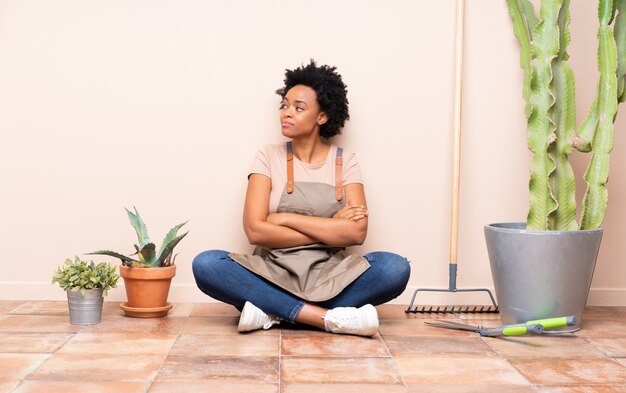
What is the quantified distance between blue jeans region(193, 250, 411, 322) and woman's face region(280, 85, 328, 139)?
0.53 meters

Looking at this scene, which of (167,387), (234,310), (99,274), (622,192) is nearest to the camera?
(167,387)

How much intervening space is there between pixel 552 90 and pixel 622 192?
0.70m

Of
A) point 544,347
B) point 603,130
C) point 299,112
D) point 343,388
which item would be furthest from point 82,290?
point 603,130

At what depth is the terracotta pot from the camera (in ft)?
9.00

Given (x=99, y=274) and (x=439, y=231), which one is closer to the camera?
(x=99, y=274)

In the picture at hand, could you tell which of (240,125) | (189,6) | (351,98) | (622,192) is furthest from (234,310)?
(622,192)

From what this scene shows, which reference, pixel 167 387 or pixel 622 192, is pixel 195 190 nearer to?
pixel 167 387

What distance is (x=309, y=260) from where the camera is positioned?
2.71 meters

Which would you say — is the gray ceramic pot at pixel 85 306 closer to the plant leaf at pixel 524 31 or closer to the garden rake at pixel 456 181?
the garden rake at pixel 456 181

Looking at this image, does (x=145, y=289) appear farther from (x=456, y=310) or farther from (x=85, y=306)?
(x=456, y=310)

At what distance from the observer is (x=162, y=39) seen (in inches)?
120

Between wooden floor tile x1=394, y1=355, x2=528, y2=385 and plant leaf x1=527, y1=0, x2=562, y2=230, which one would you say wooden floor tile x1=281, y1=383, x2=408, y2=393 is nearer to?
wooden floor tile x1=394, y1=355, x2=528, y2=385

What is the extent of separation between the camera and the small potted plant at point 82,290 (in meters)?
2.61

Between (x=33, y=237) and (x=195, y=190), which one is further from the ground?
(x=195, y=190)
